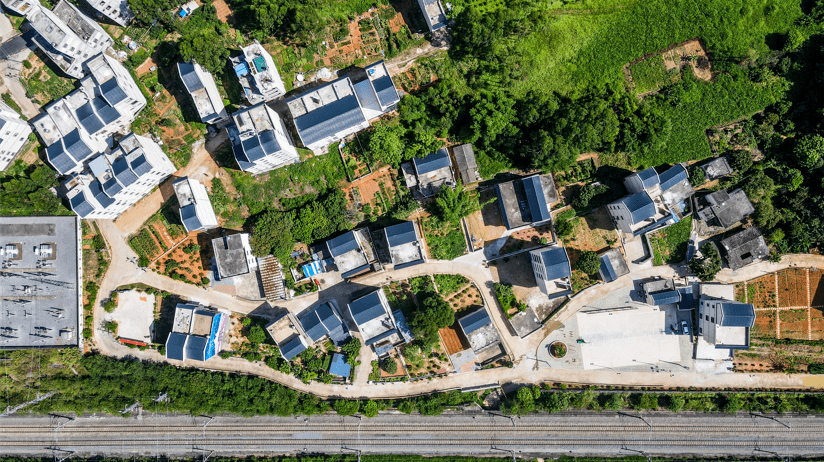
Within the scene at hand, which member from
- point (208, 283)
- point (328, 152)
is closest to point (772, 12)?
point (328, 152)

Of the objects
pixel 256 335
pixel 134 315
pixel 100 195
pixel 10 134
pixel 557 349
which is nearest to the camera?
pixel 100 195

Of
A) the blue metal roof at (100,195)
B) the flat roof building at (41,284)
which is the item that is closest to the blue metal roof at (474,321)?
the blue metal roof at (100,195)

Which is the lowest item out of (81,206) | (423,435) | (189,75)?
(423,435)

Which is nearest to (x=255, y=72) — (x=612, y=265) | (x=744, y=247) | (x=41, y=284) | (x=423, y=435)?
(x=41, y=284)

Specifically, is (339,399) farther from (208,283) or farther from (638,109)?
(638,109)

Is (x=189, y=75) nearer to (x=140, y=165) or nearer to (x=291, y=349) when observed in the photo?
(x=140, y=165)

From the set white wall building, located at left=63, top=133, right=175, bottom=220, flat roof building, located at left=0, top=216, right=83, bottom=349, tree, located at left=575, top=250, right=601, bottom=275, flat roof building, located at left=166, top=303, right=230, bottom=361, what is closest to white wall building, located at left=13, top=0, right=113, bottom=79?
white wall building, located at left=63, top=133, right=175, bottom=220

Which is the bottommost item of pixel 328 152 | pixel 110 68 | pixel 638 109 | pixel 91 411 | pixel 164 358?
pixel 91 411
